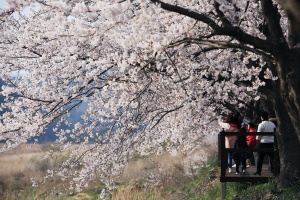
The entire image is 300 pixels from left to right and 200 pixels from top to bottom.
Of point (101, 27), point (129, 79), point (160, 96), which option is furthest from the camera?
point (160, 96)

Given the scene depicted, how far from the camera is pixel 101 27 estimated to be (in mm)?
7355

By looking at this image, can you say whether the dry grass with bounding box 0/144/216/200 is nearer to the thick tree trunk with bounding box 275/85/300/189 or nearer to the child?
the child

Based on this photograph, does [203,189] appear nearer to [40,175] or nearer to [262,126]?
[262,126]

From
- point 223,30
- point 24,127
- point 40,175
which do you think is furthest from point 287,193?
point 40,175

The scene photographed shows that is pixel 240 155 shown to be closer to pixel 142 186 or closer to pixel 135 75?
pixel 135 75

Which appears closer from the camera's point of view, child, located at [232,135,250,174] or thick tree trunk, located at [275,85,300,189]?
thick tree trunk, located at [275,85,300,189]

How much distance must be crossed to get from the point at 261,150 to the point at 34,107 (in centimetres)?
502

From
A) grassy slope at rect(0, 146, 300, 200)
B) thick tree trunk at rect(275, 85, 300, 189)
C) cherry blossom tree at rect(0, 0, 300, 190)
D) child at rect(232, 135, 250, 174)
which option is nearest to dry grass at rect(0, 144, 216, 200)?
grassy slope at rect(0, 146, 300, 200)

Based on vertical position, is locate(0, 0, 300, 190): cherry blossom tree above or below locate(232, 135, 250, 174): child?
above

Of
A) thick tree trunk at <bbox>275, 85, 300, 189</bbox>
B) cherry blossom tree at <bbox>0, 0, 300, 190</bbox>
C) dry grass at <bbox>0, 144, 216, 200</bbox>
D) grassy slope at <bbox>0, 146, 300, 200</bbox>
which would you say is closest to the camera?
cherry blossom tree at <bbox>0, 0, 300, 190</bbox>

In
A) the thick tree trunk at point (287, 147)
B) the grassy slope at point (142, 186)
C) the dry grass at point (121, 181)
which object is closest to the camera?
the thick tree trunk at point (287, 147)

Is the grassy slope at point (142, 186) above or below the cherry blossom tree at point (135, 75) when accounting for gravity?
below

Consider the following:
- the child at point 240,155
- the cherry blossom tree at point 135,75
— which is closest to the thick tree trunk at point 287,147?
the cherry blossom tree at point 135,75

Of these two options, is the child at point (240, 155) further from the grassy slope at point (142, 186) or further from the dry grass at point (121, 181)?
the dry grass at point (121, 181)
